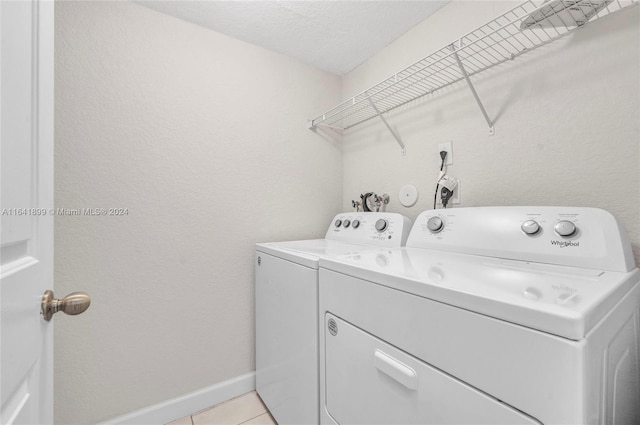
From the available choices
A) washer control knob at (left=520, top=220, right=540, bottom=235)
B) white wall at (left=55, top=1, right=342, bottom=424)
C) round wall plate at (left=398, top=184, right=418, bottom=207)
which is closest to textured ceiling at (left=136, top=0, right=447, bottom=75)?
white wall at (left=55, top=1, right=342, bottom=424)

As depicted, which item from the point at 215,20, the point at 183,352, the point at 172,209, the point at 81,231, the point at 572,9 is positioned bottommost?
the point at 183,352

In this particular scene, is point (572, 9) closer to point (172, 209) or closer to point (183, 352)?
point (172, 209)

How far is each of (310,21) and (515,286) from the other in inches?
63.2

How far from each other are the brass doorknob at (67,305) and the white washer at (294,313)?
26.0 inches

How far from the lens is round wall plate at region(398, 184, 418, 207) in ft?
4.91

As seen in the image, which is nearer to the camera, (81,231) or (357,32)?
(81,231)

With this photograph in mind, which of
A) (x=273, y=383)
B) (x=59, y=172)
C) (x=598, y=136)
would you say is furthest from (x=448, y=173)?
(x=59, y=172)

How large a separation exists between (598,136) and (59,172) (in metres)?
2.15

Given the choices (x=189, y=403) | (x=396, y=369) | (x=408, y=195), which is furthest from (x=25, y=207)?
(x=408, y=195)

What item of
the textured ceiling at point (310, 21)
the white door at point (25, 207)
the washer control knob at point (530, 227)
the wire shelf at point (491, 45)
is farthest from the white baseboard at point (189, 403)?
the textured ceiling at point (310, 21)

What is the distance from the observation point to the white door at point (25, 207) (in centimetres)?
41

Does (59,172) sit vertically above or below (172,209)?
above

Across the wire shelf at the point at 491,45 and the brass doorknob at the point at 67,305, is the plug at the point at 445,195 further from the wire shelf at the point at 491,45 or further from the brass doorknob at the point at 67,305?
the brass doorknob at the point at 67,305

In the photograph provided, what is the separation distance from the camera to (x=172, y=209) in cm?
140
